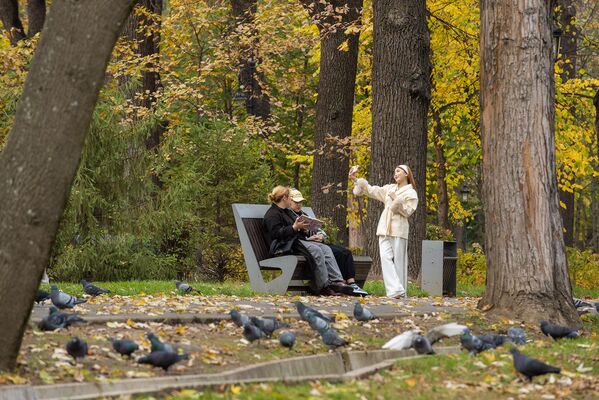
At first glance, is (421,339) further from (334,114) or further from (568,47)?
(568,47)

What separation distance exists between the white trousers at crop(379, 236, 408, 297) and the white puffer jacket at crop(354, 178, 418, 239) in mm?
105

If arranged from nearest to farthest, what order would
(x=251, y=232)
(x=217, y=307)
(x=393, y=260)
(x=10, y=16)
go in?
(x=217, y=307)
(x=251, y=232)
(x=393, y=260)
(x=10, y=16)

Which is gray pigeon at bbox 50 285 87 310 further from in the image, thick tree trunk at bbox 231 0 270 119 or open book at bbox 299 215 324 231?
thick tree trunk at bbox 231 0 270 119

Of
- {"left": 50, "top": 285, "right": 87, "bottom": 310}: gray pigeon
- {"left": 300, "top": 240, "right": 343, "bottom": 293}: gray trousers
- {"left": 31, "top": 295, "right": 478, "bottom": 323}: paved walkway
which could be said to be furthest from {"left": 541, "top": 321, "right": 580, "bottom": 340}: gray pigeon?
{"left": 300, "top": 240, "right": 343, "bottom": 293}: gray trousers

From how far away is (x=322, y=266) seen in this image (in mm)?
15648

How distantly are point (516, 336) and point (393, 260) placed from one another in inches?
213

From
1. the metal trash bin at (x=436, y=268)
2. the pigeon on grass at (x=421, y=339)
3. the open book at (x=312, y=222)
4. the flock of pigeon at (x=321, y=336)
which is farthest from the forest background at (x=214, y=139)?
the pigeon on grass at (x=421, y=339)

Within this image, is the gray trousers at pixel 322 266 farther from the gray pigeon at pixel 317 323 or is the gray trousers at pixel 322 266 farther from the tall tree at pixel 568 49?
the tall tree at pixel 568 49

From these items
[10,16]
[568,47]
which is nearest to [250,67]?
[10,16]

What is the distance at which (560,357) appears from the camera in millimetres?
10320

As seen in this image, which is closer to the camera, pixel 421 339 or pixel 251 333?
pixel 251 333

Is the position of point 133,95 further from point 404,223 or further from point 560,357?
point 560,357

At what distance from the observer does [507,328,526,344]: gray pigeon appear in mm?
11109

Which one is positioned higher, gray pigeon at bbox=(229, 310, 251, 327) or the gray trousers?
the gray trousers
